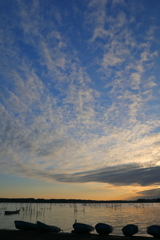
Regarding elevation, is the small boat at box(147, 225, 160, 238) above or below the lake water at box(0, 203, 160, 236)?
above

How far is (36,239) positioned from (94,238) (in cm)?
548

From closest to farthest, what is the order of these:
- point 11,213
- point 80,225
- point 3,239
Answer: point 3,239
point 80,225
point 11,213

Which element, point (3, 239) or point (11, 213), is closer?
point (3, 239)

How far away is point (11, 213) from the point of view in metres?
84.6

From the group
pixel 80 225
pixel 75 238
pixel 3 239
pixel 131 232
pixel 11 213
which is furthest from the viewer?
pixel 11 213

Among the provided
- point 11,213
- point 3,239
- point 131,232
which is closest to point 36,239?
point 3,239

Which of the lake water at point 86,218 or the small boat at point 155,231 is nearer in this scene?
the small boat at point 155,231

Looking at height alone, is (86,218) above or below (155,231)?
below

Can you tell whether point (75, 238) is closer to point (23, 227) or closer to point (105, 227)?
point (105, 227)

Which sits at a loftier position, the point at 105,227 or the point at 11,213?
the point at 105,227

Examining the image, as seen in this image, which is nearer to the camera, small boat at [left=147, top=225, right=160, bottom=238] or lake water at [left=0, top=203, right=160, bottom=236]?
small boat at [left=147, top=225, right=160, bottom=238]

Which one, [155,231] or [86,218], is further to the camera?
[86,218]

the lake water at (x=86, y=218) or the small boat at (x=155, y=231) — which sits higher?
the small boat at (x=155, y=231)

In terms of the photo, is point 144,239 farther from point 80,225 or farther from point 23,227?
point 23,227
